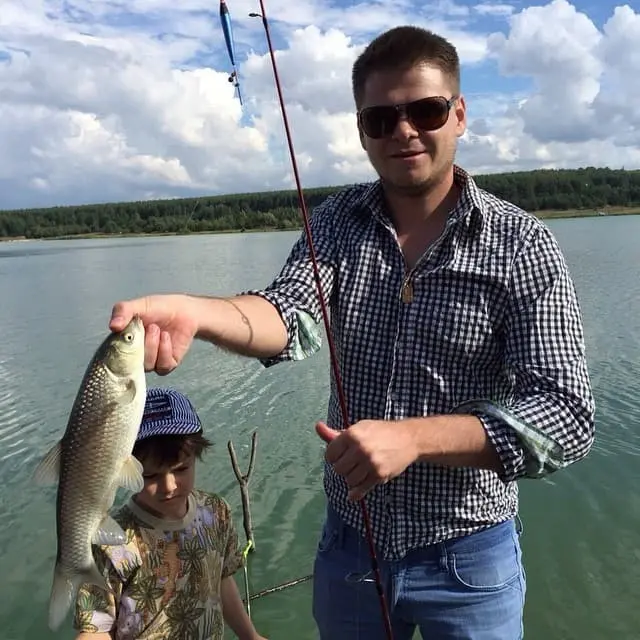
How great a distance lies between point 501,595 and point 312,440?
839 cm

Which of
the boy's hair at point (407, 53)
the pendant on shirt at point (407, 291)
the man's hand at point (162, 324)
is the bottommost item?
the pendant on shirt at point (407, 291)

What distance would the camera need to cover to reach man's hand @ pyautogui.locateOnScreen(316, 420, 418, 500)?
2.01 m

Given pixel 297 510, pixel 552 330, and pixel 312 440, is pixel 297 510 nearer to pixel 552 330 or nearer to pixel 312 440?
pixel 312 440

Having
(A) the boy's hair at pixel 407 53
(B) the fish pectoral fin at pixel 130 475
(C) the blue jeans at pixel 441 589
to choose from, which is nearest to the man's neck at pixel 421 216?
(A) the boy's hair at pixel 407 53

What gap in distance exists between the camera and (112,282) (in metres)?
34.1

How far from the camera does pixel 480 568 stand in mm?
2762

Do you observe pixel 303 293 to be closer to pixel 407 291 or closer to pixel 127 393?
pixel 407 291

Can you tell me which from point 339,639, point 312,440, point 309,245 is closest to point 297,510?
point 312,440

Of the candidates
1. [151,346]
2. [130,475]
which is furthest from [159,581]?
[151,346]

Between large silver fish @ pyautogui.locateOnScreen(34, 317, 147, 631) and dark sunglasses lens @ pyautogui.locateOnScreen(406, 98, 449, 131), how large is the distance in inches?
52.8

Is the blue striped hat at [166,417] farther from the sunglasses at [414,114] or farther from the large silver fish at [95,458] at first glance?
the sunglasses at [414,114]

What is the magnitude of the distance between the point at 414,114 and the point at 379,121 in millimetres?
144

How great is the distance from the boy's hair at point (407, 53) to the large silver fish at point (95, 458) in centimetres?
141

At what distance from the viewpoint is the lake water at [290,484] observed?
271 inches
